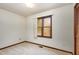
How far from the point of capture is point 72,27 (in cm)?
158

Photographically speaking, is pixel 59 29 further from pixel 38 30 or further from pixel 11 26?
pixel 11 26

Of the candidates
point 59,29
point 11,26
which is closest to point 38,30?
point 59,29

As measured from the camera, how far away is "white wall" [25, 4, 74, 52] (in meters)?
1.62

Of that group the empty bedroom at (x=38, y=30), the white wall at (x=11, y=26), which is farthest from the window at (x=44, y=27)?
the white wall at (x=11, y=26)

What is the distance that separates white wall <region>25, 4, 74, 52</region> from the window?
0.08m

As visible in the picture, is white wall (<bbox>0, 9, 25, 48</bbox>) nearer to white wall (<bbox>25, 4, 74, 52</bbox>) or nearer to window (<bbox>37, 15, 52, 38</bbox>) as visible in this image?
white wall (<bbox>25, 4, 74, 52</bbox>)

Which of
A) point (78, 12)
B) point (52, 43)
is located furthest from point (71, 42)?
point (78, 12)

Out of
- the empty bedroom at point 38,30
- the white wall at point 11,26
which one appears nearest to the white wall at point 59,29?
the empty bedroom at point 38,30

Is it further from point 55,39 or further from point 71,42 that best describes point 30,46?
point 71,42

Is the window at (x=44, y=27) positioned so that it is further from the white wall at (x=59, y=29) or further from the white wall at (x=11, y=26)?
the white wall at (x=11, y=26)

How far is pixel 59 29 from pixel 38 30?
1.57 feet

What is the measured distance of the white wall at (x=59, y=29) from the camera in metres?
1.62

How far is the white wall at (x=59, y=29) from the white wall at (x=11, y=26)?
15 centimetres

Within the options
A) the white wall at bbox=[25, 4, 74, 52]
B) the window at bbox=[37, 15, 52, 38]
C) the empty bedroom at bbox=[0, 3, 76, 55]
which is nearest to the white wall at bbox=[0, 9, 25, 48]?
the empty bedroom at bbox=[0, 3, 76, 55]
